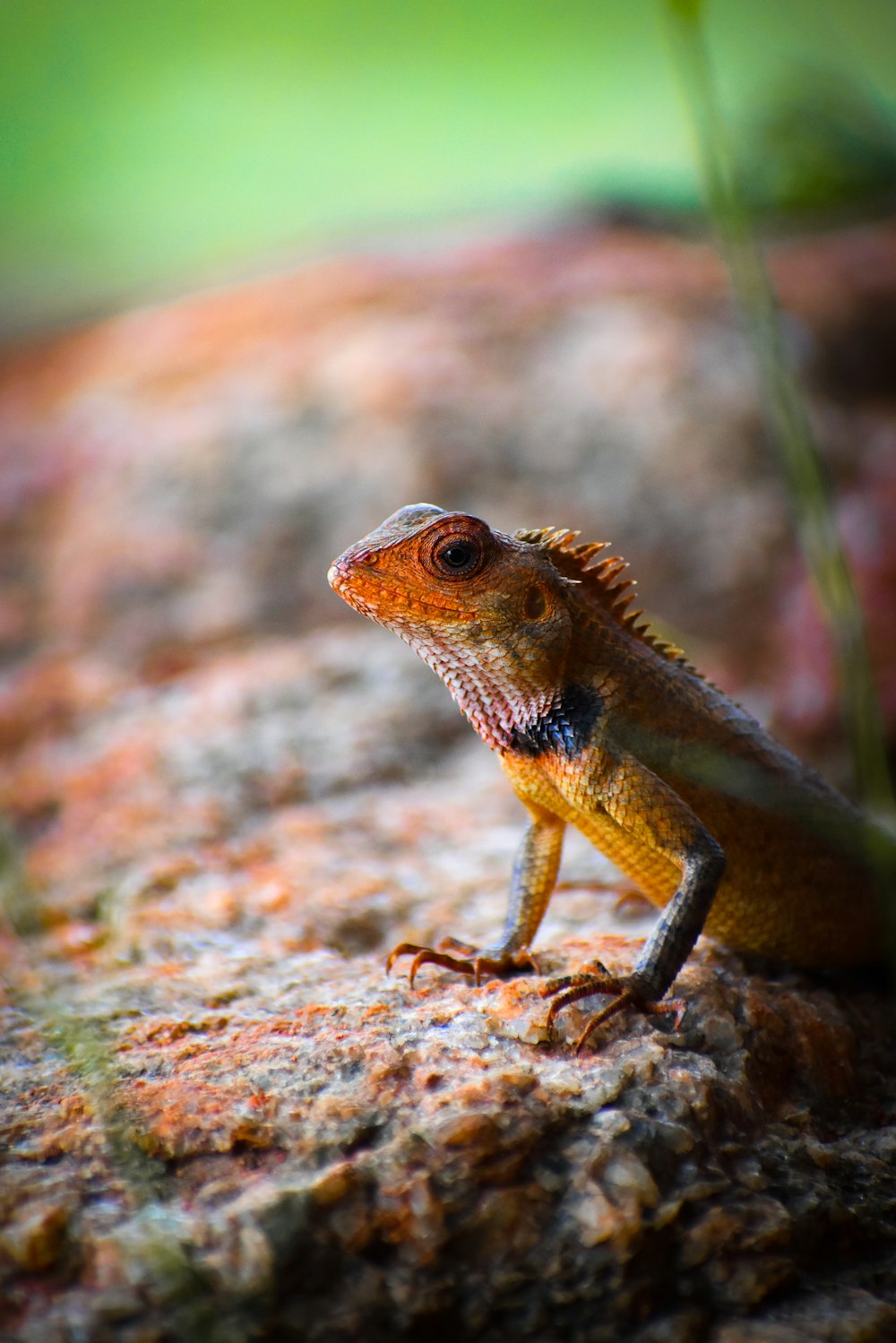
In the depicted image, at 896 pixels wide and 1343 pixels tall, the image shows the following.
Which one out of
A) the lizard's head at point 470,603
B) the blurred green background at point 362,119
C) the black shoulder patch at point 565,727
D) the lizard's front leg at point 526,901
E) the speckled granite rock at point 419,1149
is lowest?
the speckled granite rock at point 419,1149

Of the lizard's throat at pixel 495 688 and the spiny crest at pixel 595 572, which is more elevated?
the spiny crest at pixel 595 572

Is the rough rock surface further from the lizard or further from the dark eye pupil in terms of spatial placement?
the dark eye pupil

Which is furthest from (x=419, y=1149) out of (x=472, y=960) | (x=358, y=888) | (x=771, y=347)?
(x=358, y=888)

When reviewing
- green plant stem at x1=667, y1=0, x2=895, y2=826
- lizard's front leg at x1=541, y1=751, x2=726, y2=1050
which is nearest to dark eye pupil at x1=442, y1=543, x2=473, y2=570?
lizard's front leg at x1=541, y1=751, x2=726, y2=1050

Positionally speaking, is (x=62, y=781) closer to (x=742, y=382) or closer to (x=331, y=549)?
(x=331, y=549)

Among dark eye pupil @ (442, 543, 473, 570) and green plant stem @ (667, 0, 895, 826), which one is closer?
green plant stem @ (667, 0, 895, 826)

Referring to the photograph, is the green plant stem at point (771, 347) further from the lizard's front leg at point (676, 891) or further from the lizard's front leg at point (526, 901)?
the lizard's front leg at point (526, 901)

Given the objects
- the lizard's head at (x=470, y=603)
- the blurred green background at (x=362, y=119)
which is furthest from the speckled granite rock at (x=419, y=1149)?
the blurred green background at (x=362, y=119)
